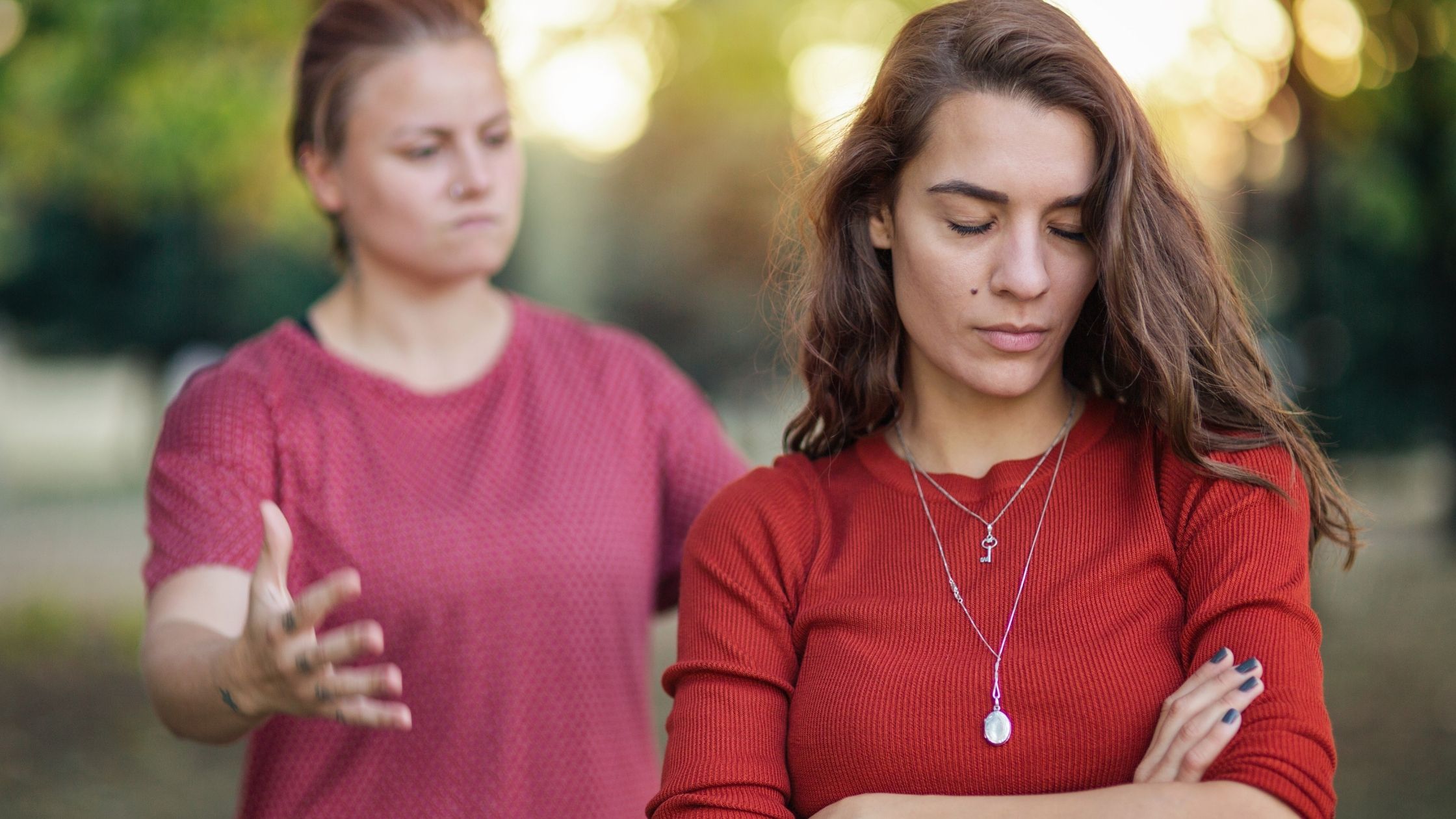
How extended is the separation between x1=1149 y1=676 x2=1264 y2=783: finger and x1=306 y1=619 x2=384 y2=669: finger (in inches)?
39.7

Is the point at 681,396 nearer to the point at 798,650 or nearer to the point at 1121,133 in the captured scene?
the point at 798,650

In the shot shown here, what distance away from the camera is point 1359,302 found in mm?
12648

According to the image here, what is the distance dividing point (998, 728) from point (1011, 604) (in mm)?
195

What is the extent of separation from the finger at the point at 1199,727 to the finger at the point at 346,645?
101 cm

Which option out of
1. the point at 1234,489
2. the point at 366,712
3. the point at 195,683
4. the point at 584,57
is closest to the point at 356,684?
the point at 366,712

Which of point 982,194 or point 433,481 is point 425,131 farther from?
point 982,194

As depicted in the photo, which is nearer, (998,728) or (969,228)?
(998,728)

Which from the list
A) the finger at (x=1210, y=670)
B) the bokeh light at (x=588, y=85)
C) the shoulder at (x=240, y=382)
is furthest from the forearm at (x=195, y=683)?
the bokeh light at (x=588, y=85)

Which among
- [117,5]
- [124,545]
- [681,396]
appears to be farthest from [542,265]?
[681,396]

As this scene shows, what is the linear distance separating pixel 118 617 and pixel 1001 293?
932cm

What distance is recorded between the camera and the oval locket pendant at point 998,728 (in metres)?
1.91

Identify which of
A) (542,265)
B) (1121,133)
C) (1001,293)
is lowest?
(542,265)

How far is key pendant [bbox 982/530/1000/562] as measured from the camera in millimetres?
2086

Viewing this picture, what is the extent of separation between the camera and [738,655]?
206cm
